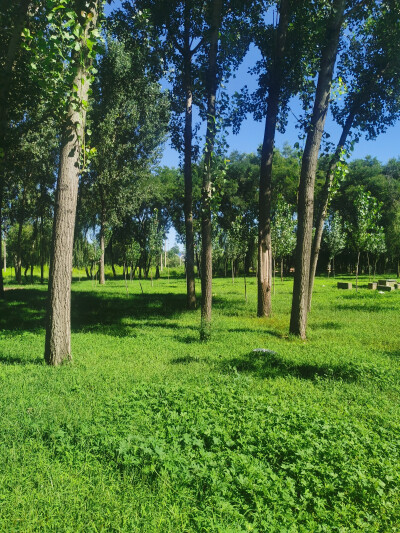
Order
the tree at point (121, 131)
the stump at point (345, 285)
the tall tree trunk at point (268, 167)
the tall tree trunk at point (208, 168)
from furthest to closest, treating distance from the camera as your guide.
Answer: the stump at point (345, 285) → the tree at point (121, 131) → the tall tree trunk at point (268, 167) → the tall tree trunk at point (208, 168)

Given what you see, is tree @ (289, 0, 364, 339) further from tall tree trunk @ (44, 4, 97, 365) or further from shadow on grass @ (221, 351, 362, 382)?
tall tree trunk @ (44, 4, 97, 365)

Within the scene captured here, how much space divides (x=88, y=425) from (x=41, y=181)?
32.5 m

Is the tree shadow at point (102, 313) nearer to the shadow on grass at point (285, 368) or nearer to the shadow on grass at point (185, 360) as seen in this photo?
the shadow on grass at point (185, 360)

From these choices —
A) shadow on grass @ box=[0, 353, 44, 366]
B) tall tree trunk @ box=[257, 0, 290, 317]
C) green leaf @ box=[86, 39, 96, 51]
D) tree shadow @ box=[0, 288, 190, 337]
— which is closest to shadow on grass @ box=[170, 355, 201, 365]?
shadow on grass @ box=[0, 353, 44, 366]

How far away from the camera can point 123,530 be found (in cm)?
269

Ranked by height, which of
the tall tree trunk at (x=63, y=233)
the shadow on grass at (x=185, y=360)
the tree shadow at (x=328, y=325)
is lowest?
the shadow on grass at (x=185, y=360)

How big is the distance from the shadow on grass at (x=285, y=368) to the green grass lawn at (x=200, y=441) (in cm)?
4

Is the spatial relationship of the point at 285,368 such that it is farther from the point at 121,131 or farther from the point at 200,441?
the point at 121,131

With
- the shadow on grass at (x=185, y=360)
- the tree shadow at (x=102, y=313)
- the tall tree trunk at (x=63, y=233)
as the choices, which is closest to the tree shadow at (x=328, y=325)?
the tree shadow at (x=102, y=313)

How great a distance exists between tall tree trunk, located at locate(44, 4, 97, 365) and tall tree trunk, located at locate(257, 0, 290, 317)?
7657mm

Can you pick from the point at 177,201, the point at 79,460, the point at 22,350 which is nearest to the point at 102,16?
the point at 22,350

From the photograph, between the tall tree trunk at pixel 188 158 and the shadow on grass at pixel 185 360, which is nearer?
the shadow on grass at pixel 185 360

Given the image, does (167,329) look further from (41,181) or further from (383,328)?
(41,181)

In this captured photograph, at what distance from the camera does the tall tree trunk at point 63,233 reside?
21.6ft
